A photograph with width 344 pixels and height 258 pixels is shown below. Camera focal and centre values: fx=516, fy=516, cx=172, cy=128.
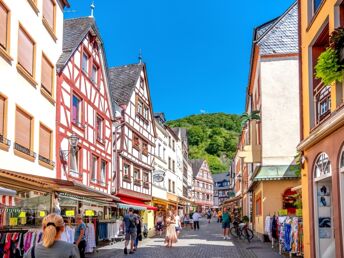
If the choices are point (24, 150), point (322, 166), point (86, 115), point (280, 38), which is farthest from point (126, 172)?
point (322, 166)

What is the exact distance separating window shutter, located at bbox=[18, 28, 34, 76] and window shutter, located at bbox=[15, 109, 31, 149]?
5.07 feet

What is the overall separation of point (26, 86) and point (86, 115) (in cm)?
717

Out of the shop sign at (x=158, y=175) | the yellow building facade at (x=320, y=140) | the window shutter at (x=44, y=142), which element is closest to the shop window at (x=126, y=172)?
the shop sign at (x=158, y=175)

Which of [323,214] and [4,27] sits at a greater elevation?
[4,27]

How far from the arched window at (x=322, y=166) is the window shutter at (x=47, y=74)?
33.7ft

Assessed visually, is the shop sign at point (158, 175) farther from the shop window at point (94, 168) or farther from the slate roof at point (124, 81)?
the shop window at point (94, 168)

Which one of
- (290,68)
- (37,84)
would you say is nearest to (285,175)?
(290,68)

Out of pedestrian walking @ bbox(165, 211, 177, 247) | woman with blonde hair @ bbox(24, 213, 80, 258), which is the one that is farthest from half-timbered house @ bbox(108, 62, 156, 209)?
woman with blonde hair @ bbox(24, 213, 80, 258)

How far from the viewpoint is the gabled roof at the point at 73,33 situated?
69.1ft

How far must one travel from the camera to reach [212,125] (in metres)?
136

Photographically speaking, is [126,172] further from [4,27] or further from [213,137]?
[213,137]

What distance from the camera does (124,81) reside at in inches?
1314

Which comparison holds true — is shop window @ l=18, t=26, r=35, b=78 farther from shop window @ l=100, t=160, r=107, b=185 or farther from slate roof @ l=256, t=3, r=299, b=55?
slate roof @ l=256, t=3, r=299, b=55

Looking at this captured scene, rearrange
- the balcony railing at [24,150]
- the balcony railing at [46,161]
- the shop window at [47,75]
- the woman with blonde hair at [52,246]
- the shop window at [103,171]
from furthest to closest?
the shop window at [103,171], the shop window at [47,75], the balcony railing at [46,161], the balcony railing at [24,150], the woman with blonde hair at [52,246]
